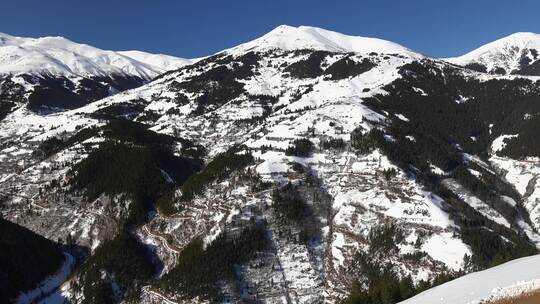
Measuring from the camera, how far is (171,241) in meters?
142

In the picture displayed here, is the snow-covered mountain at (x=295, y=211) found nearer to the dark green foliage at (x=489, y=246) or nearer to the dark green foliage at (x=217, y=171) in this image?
the dark green foliage at (x=489, y=246)

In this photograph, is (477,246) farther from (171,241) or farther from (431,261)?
(171,241)

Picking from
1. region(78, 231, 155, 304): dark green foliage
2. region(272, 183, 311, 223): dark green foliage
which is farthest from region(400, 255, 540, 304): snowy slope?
region(78, 231, 155, 304): dark green foliage

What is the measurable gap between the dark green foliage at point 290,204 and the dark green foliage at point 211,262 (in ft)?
24.2

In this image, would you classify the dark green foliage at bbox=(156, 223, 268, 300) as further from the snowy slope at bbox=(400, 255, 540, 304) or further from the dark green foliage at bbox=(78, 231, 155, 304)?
the snowy slope at bbox=(400, 255, 540, 304)

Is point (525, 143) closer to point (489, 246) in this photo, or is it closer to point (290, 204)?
point (489, 246)

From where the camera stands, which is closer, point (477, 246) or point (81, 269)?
point (477, 246)

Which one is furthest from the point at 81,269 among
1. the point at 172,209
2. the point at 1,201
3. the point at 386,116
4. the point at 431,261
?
the point at 386,116

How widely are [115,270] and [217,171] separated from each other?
140 ft

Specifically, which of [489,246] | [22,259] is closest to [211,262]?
[22,259]

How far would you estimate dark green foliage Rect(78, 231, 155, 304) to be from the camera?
4985 inches

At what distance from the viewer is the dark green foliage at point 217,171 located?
15700cm

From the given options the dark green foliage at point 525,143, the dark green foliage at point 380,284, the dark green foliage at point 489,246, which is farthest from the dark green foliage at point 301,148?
the dark green foliage at point 525,143

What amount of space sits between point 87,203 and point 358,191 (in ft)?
267
